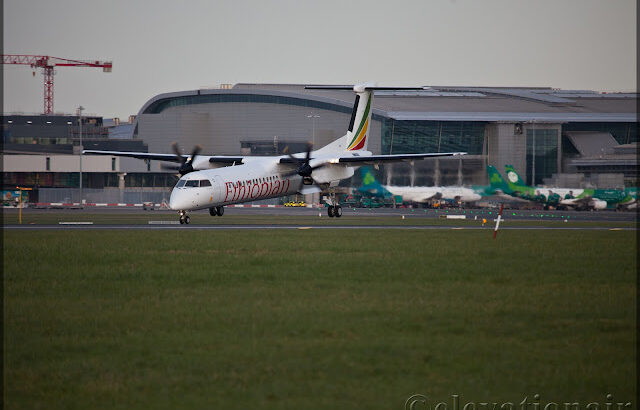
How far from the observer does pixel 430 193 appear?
102688mm

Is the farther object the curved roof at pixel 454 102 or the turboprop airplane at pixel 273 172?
the curved roof at pixel 454 102

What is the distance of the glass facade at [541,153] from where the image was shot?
137125mm

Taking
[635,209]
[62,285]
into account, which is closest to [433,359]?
[62,285]

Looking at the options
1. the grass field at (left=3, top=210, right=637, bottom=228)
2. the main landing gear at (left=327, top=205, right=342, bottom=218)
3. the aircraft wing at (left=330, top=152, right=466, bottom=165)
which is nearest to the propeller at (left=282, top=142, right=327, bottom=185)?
the aircraft wing at (left=330, top=152, right=466, bottom=165)

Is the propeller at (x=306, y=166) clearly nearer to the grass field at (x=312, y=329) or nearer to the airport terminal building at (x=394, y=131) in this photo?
the grass field at (x=312, y=329)

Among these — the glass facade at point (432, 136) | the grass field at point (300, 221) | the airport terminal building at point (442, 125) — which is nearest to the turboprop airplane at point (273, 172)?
the grass field at point (300, 221)

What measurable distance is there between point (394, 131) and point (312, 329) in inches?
5197

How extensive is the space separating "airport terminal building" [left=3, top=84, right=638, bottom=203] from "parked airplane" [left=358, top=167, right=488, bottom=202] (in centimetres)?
1187

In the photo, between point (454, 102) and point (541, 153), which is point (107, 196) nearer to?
point (541, 153)

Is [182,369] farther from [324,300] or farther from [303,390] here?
[324,300]

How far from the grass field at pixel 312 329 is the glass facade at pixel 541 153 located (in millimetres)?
113892

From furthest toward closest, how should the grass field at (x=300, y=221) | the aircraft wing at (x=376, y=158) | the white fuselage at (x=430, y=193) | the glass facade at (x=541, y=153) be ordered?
the glass facade at (x=541, y=153)
the white fuselage at (x=430, y=193)
the aircraft wing at (x=376, y=158)
the grass field at (x=300, y=221)

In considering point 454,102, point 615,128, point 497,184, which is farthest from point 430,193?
point 615,128

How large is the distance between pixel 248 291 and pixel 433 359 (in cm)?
774
